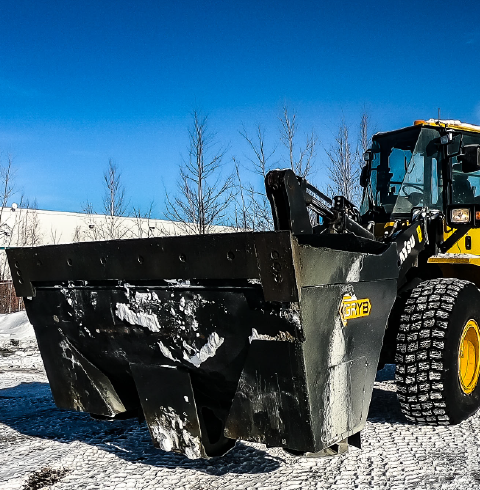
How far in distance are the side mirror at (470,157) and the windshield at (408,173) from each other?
46cm

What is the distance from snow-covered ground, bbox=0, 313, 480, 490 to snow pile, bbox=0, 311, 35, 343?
654 centimetres

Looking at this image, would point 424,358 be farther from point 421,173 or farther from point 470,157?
point 421,173

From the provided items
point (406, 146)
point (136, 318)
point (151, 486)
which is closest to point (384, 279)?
point (136, 318)

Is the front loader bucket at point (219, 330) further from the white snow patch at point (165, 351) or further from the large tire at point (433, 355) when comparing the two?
the large tire at point (433, 355)

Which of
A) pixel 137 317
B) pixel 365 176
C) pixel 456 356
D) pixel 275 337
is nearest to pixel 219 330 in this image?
pixel 275 337

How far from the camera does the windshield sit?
5.12 m

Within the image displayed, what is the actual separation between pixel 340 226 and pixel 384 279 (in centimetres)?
106

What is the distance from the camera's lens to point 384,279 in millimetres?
3328

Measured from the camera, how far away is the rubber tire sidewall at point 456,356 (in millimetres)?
3910

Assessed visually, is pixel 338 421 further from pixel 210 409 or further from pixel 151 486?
pixel 151 486

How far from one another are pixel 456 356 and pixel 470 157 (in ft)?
5.35

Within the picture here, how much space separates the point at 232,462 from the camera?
366 centimetres

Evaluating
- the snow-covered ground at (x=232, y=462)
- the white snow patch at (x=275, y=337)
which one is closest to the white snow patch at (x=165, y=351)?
the white snow patch at (x=275, y=337)

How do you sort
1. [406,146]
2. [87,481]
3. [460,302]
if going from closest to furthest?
1. [87,481]
2. [460,302]
3. [406,146]
